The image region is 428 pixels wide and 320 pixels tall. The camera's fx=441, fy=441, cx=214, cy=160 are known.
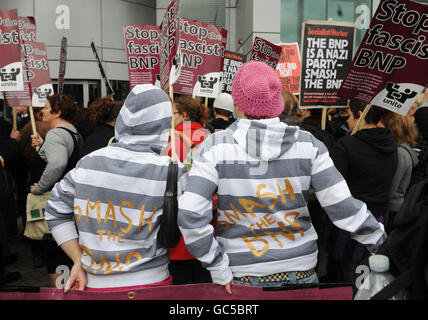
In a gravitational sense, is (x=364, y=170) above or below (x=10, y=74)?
below

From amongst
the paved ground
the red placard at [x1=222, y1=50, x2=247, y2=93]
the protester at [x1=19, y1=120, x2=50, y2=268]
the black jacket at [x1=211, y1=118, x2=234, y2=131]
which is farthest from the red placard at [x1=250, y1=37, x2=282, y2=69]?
the paved ground

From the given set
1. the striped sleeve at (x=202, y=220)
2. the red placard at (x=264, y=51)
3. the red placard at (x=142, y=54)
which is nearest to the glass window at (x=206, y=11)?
the red placard at (x=264, y=51)

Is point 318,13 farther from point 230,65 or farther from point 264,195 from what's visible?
point 264,195

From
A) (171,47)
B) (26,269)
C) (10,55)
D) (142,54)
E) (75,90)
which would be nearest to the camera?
(171,47)

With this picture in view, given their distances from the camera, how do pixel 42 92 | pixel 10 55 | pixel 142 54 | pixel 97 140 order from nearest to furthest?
pixel 97 140
pixel 10 55
pixel 142 54
pixel 42 92

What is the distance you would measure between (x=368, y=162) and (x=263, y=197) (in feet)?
5.08

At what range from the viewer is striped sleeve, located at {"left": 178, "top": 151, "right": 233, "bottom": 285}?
1.90 m

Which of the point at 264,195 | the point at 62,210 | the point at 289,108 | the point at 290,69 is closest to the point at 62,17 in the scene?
the point at 290,69

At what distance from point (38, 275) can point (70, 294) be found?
3243 millimetres

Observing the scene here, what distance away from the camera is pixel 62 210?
2.16 meters

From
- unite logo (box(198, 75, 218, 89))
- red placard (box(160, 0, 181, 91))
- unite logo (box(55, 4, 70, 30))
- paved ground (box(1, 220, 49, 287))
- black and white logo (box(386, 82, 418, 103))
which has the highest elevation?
unite logo (box(55, 4, 70, 30))

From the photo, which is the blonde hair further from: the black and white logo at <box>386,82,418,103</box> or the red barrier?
the red barrier

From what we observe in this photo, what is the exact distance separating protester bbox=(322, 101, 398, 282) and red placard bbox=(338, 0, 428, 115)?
20 cm

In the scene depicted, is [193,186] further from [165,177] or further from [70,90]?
[70,90]
